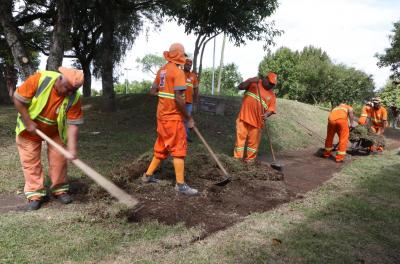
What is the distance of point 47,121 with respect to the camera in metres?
4.48

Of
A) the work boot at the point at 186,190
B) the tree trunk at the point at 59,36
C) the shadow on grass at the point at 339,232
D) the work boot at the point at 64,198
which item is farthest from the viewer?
the tree trunk at the point at 59,36

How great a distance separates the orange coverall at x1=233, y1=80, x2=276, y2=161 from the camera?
7453mm

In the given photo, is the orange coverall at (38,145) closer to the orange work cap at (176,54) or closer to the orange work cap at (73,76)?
the orange work cap at (73,76)

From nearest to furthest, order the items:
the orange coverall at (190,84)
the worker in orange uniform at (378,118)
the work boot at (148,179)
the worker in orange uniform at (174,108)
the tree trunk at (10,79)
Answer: the worker in orange uniform at (174,108) → the work boot at (148,179) → the orange coverall at (190,84) → the worker in orange uniform at (378,118) → the tree trunk at (10,79)

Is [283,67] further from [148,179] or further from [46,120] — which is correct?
[46,120]

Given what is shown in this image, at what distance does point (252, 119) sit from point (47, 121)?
4.02m

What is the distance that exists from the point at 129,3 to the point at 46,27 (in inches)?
335

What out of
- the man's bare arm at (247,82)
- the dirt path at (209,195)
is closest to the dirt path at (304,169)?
the dirt path at (209,195)

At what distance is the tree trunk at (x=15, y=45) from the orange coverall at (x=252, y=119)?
447 cm

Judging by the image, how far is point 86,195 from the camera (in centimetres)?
503

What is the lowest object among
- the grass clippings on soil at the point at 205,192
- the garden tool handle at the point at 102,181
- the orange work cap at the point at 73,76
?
the grass clippings on soil at the point at 205,192

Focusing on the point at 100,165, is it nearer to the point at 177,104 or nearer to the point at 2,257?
the point at 177,104

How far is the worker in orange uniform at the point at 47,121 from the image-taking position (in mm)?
4273

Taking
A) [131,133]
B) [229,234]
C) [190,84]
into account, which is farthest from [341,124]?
[229,234]
